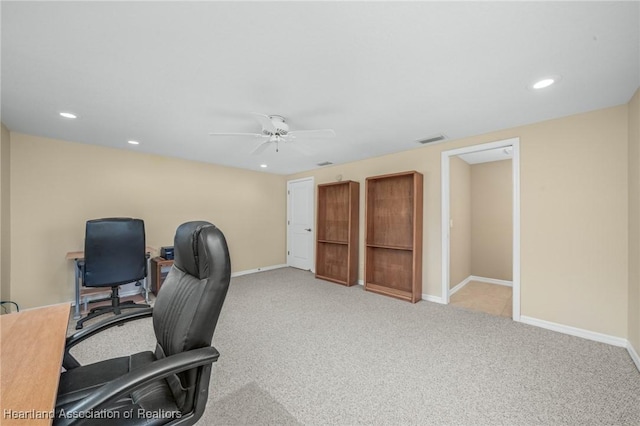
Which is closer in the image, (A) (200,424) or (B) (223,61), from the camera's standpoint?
(A) (200,424)

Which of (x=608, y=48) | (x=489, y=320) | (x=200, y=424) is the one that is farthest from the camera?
(x=489, y=320)

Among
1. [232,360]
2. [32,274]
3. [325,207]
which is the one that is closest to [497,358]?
[232,360]

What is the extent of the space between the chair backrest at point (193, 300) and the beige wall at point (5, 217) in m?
3.27

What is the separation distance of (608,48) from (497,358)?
2.41 m

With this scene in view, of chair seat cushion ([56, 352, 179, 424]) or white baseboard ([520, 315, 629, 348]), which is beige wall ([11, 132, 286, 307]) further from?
white baseboard ([520, 315, 629, 348])

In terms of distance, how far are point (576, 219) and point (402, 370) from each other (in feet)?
7.97

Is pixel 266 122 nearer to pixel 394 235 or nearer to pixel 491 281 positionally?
pixel 394 235

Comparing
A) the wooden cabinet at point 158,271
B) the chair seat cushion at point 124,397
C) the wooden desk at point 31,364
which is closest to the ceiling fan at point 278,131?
the wooden desk at point 31,364

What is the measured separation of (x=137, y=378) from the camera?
81 cm

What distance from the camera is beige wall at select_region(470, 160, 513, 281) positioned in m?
4.70

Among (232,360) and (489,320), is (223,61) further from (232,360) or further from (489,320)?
(489,320)

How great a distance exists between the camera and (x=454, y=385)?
1.83 meters

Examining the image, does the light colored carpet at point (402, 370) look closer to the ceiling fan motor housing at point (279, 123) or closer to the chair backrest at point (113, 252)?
the chair backrest at point (113, 252)

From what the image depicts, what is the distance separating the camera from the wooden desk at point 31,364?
66 centimetres
